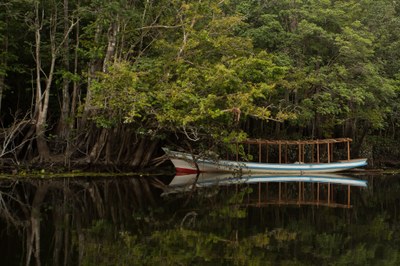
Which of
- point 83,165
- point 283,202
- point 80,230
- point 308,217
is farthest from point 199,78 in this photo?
point 80,230

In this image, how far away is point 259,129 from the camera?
25000 millimetres

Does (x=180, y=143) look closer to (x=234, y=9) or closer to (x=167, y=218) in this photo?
(x=234, y=9)

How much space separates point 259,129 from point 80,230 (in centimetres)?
1671

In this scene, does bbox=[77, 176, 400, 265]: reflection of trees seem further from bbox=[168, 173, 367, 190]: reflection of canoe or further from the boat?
the boat

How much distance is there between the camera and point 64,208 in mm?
11438

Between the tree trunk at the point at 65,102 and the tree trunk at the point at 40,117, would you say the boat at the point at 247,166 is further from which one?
the tree trunk at the point at 40,117

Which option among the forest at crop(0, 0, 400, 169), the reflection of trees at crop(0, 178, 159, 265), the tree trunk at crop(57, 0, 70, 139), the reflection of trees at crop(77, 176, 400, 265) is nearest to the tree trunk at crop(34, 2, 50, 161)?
the forest at crop(0, 0, 400, 169)

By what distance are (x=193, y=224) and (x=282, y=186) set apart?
748 centimetres

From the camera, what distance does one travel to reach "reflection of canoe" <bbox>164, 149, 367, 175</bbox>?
20516mm

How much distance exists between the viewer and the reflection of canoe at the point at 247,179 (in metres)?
17.3

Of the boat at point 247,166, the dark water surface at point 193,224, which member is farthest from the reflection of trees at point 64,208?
the boat at point 247,166

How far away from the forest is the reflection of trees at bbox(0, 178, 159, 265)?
2540 millimetres

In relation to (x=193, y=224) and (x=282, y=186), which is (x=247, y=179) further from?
(x=193, y=224)

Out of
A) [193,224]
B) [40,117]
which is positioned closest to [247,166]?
[40,117]
